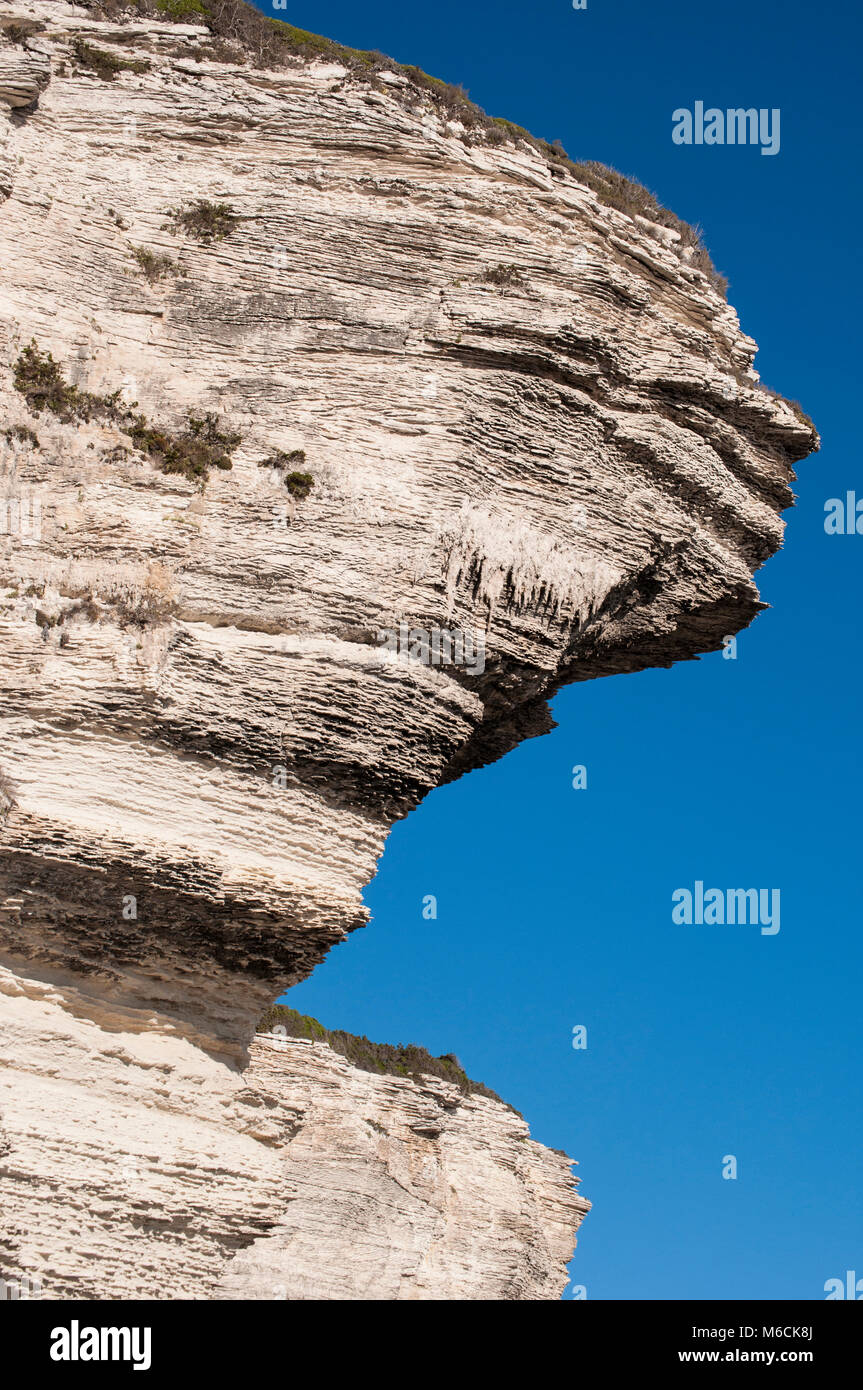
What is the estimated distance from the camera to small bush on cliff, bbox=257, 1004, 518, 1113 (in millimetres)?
29312

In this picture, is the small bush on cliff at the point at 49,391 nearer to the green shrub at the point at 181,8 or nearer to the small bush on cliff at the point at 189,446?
the small bush on cliff at the point at 189,446

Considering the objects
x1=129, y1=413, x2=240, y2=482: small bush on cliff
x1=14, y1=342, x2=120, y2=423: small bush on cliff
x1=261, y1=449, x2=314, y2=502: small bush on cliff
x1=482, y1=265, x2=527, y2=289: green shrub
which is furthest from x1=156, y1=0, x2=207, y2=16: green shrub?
x1=261, y1=449, x2=314, y2=502: small bush on cliff

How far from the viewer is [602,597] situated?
22000mm

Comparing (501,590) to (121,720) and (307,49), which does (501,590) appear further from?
(307,49)

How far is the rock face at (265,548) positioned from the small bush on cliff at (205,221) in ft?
0.37

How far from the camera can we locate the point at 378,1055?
30250mm

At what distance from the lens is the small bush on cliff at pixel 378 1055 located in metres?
29.3

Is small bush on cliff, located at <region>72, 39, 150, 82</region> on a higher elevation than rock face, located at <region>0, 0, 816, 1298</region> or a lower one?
higher

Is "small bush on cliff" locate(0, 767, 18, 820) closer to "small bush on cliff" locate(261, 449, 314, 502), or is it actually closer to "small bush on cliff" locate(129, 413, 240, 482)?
"small bush on cliff" locate(129, 413, 240, 482)

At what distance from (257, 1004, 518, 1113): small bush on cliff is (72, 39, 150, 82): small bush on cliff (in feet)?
57.0

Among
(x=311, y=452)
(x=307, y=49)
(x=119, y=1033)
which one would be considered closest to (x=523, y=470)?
(x=311, y=452)

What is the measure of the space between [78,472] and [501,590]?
6.27 metres

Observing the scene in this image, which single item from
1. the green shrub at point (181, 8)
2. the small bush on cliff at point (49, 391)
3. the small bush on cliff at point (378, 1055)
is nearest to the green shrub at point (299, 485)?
the small bush on cliff at point (49, 391)

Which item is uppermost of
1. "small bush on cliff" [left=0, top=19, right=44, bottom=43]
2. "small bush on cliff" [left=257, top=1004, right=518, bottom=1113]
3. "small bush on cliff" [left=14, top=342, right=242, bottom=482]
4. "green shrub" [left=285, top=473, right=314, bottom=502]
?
"small bush on cliff" [left=0, top=19, right=44, bottom=43]
